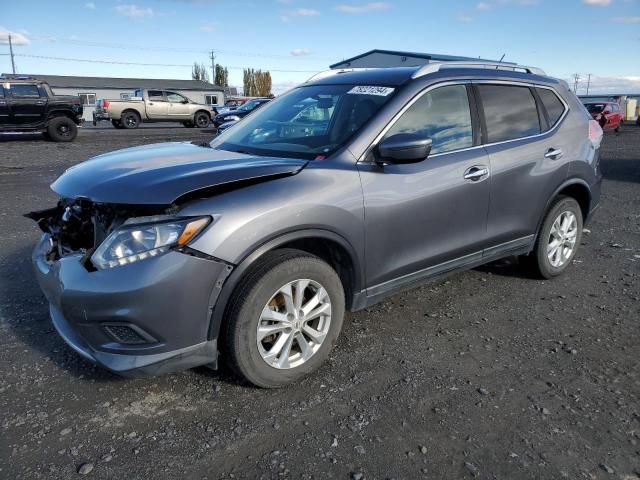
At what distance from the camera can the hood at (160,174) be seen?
2.56 metres

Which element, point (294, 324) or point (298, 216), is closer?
point (298, 216)

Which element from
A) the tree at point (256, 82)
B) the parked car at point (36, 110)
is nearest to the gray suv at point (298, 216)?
the parked car at point (36, 110)

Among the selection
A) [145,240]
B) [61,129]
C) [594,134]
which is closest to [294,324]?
[145,240]

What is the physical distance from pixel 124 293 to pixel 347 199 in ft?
4.26

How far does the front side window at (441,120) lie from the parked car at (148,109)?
24.7 m

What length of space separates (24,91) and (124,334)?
17405 millimetres

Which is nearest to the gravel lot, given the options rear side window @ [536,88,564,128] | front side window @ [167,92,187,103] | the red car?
rear side window @ [536,88,564,128]

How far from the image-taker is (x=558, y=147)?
4242mm

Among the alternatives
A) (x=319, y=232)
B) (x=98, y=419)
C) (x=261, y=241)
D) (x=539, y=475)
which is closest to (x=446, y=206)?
(x=319, y=232)

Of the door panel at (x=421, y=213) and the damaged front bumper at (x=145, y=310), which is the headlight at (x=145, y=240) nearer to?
the damaged front bumper at (x=145, y=310)

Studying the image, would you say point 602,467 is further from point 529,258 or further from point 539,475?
point 529,258

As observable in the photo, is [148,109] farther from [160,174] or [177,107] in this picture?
[160,174]

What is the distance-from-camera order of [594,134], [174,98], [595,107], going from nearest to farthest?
[594,134], [595,107], [174,98]

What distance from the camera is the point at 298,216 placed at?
2.74 m
